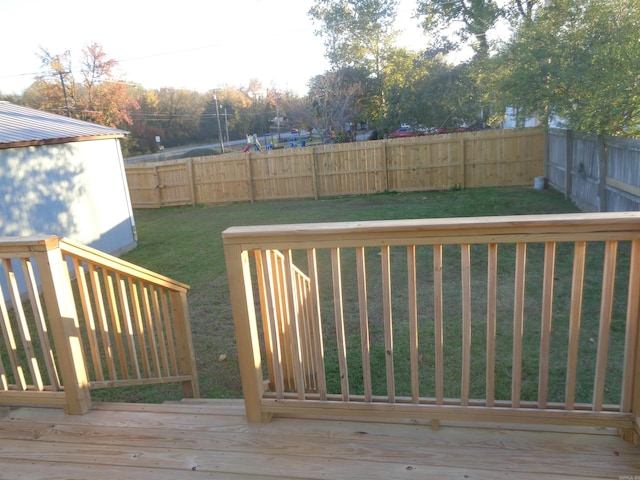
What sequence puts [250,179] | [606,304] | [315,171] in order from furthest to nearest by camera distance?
[250,179] < [315,171] < [606,304]

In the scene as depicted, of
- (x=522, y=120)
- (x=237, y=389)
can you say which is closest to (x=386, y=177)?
(x=522, y=120)

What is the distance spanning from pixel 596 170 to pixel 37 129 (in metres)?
10.2

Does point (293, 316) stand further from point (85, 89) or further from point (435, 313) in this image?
point (85, 89)

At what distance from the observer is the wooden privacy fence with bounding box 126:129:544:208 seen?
13.8 metres

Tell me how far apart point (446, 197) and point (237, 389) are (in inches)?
391

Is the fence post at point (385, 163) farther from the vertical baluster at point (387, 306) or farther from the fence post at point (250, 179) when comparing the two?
the vertical baluster at point (387, 306)

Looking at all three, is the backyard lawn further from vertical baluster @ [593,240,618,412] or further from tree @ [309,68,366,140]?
tree @ [309,68,366,140]

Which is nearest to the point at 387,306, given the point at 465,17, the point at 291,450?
the point at 291,450

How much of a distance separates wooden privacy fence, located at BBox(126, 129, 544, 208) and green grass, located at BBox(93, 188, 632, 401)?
685 mm

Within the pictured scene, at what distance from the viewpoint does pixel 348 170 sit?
15.0 meters

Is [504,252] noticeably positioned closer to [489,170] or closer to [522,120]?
[522,120]

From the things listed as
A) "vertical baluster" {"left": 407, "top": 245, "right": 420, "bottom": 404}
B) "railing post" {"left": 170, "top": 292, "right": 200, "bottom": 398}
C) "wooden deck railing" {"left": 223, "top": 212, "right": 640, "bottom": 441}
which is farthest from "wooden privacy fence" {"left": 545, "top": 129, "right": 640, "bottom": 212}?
"railing post" {"left": 170, "top": 292, "right": 200, "bottom": 398}

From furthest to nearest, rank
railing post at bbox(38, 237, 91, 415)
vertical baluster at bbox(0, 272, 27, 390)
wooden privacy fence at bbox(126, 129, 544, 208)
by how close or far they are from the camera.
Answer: wooden privacy fence at bbox(126, 129, 544, 208) → vertical baluster at bbox(0, 272, 27, 390) → railing post at bbox(38, 237, 91, 415)

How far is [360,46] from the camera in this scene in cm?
2502
